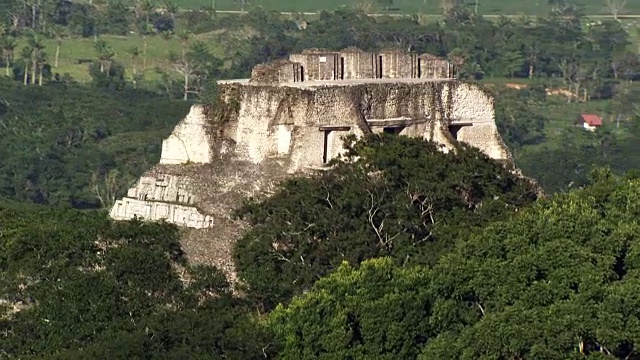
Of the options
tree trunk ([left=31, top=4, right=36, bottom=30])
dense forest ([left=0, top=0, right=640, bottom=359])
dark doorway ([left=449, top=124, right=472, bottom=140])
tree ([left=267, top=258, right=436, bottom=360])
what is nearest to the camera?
dense forest ([left=0, top=0, right=640, bottom=359])

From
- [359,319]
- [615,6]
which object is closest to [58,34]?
[615,6]

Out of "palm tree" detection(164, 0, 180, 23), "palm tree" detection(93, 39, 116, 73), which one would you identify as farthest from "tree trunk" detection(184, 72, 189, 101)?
"palm tree" detection(164, 0, 180, 23)

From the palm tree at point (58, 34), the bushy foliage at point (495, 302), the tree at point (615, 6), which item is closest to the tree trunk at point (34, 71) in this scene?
the palm tree at point (58, 34)

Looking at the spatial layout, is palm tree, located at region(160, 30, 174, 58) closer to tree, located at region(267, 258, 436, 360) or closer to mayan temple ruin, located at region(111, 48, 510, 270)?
mayan temple ruin, located at region(111, 48, 510, 270)

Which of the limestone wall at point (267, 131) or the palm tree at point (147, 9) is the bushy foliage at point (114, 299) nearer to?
→ the limestone wall at point (267, 131)

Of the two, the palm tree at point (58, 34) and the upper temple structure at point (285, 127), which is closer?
the upper temple structure at point (285, 127)

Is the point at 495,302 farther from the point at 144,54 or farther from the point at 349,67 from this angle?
the point at 144,54
